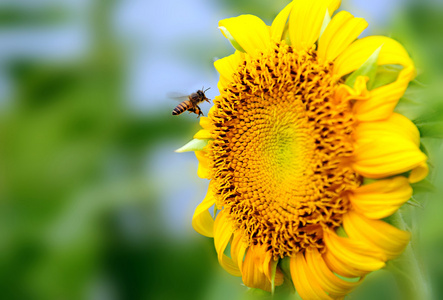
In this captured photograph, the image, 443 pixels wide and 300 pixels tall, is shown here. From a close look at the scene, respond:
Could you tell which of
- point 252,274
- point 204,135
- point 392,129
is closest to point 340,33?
point 392,129

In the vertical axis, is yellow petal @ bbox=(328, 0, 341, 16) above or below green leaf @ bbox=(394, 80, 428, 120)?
above

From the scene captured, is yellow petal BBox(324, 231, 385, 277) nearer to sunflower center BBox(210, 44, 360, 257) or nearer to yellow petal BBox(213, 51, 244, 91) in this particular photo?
sunflower center BBox(210, 44, 360, 257)

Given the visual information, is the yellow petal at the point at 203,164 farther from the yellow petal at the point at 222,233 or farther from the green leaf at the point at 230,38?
the green leaf at the point at 230,38

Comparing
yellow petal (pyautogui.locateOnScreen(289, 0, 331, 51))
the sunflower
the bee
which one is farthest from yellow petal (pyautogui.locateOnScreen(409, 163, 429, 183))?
the bee

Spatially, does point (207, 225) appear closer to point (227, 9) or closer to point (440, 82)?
point (440, 82)

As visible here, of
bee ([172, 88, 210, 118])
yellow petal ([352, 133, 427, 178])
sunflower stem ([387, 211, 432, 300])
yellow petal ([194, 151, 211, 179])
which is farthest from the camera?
bee ([172, 88, 210, 118])

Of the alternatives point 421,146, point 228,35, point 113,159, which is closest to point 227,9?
point 228,35

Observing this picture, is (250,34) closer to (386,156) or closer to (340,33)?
(340,33)
